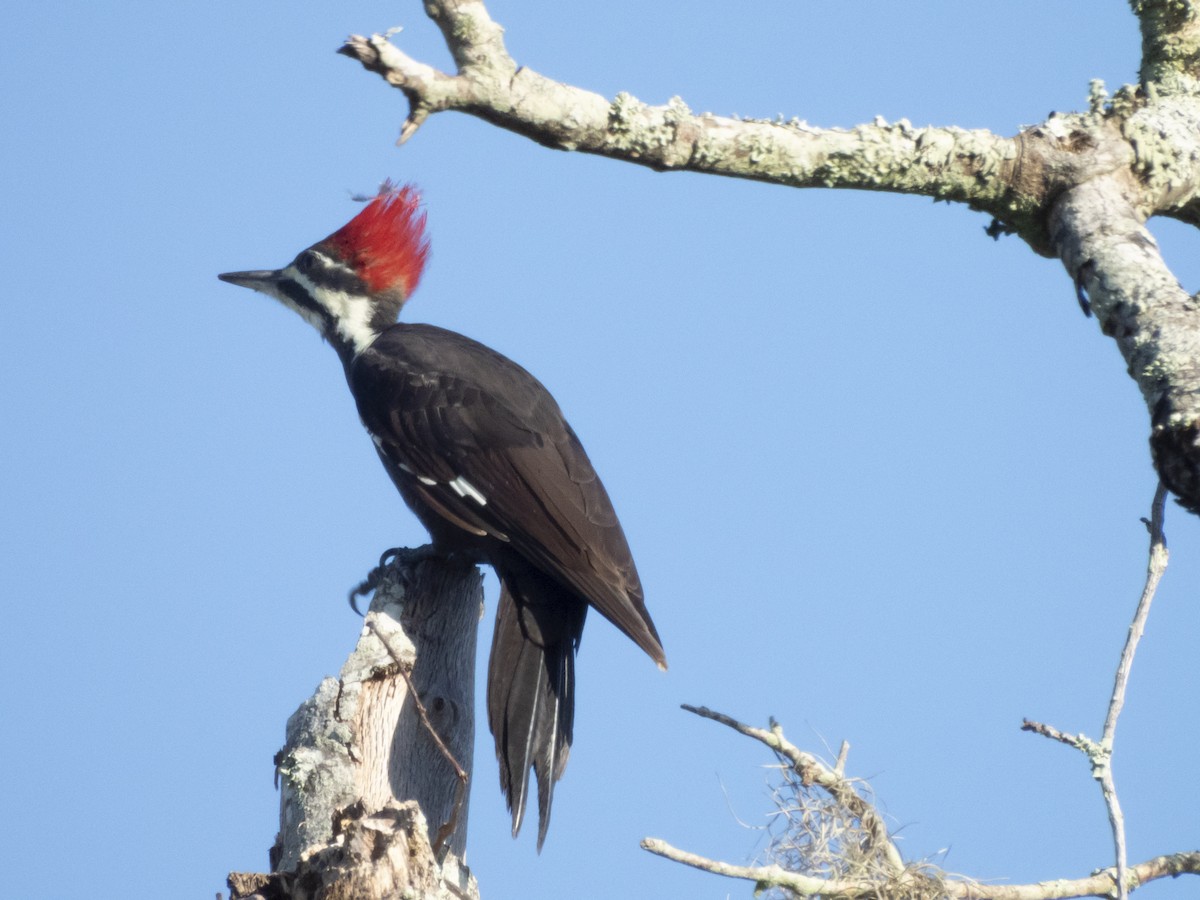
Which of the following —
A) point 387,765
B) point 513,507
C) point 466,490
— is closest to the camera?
point 387,765

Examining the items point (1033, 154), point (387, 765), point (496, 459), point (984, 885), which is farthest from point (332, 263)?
point (984, 885)

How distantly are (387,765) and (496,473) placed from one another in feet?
4.40

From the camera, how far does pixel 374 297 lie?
4668 millimetres

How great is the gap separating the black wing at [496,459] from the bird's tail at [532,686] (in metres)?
0.11

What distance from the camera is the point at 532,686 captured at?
3156 mm

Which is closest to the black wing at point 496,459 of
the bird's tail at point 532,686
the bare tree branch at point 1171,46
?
the bird's tail at point 532,686

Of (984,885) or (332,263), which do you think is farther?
(332,263)

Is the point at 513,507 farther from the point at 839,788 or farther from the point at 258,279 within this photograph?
the point at 258,279

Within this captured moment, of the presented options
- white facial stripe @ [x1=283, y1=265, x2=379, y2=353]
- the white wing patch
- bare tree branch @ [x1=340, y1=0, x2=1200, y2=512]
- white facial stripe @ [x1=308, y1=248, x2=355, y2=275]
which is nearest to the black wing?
the white wing patch

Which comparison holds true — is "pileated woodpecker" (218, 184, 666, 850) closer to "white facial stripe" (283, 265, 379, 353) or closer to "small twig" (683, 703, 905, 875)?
"white facial stripe" (283, 265, 379, 353)

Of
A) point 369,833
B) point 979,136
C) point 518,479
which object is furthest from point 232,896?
point 979,136

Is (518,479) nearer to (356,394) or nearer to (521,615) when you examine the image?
(521,615)

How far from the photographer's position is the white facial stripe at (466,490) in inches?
143

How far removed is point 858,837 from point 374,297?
9.26 ft
